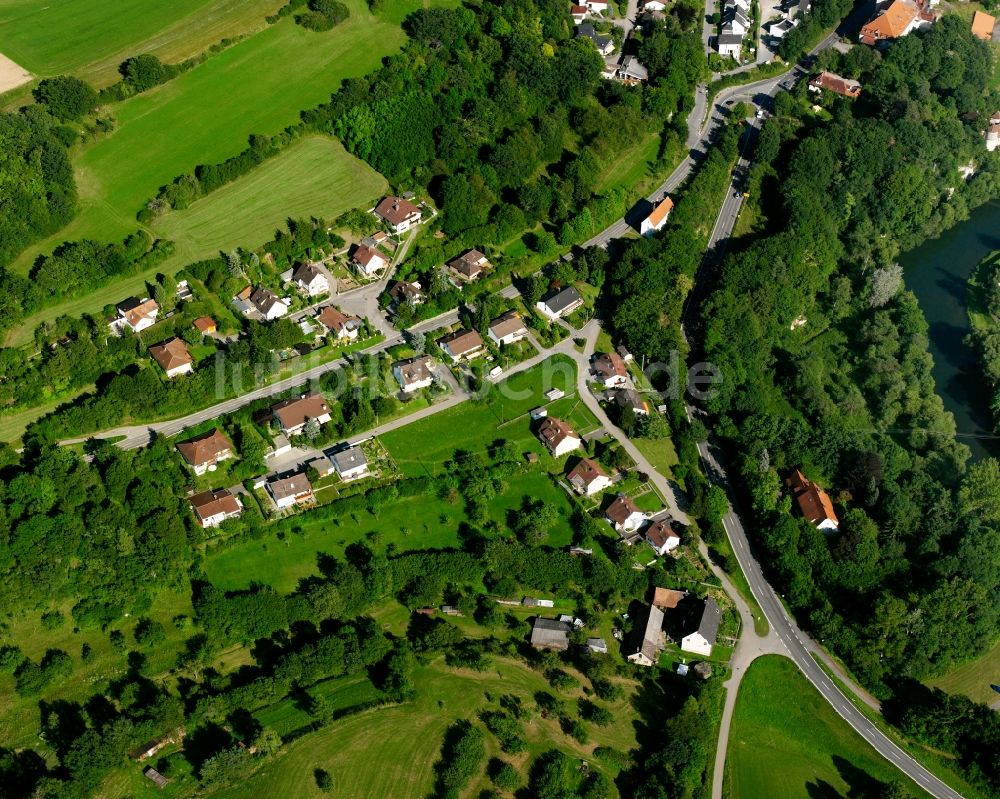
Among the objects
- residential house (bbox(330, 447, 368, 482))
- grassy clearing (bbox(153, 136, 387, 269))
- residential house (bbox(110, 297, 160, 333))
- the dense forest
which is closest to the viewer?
the dense forest

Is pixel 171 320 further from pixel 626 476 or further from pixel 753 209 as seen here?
pixel 753 209

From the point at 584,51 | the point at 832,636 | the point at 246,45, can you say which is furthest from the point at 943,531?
the point at 246,45

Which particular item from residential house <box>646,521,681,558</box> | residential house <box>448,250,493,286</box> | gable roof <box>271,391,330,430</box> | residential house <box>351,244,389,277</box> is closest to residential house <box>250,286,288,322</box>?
residential house <box>351,244,389,277</box>

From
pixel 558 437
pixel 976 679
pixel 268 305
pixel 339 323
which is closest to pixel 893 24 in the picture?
pixel 558 437

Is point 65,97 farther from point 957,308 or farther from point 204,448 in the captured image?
point 957,308

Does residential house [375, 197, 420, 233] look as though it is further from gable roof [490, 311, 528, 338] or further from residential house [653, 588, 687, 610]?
residential house [653, 588, 687, 610]
